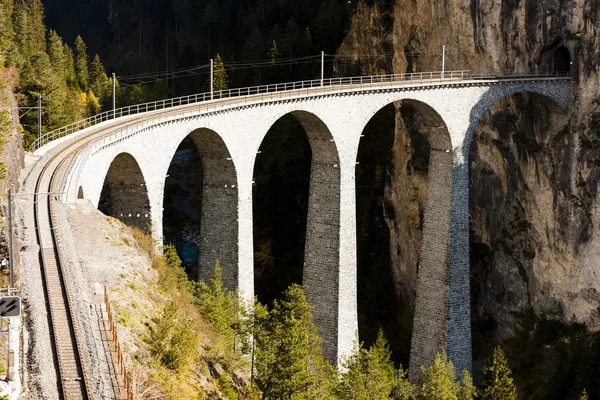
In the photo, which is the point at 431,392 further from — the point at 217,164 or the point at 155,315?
the point at 155,315

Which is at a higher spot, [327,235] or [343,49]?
[343,49]

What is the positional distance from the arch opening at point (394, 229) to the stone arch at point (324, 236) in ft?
41.7

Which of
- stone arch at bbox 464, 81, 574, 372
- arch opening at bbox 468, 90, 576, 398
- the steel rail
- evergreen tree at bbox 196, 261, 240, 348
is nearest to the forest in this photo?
evergreen tree at bbox 196, 261, 240, 348

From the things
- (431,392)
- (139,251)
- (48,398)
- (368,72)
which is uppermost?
(368,72)

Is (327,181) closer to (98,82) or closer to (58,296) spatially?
(58,296)

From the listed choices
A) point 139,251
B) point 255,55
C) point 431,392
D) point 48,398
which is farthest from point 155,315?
point 255,55

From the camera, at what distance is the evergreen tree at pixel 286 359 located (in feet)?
110

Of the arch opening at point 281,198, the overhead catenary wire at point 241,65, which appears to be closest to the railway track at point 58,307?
the overhead catenary wire at point 241,65

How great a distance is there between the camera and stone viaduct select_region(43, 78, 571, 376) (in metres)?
41.6

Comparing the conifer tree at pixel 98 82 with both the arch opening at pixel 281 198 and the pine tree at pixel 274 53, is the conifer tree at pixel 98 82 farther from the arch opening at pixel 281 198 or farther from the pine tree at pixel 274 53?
the arch opening at pixel 281 198

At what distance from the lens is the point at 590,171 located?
57625mm

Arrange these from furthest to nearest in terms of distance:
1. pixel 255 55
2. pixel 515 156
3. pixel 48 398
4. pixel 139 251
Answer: pixel 255 55 → pixel 515 156 → pixel 139 251 → pixel 48 398

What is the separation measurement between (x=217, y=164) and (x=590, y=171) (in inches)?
1057

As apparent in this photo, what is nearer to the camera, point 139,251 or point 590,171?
point 139,251
